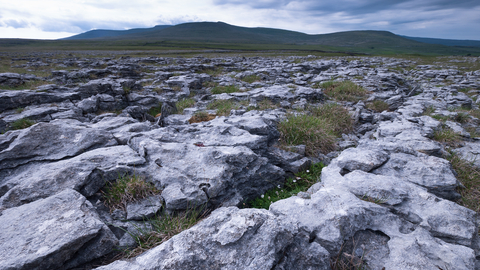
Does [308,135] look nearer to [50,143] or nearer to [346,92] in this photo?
[50,143]

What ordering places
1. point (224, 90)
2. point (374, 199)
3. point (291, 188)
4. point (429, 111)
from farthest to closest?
1. point (224, 90)
2. point (429, 111)
3. point (291, 188)
4. point (374, 199)

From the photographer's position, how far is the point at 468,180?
4.58 metres

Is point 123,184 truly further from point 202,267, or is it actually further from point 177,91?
point 177,91

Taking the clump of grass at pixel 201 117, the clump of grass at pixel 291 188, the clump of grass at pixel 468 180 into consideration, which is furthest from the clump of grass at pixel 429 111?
the clump of grass at pixel 201 117

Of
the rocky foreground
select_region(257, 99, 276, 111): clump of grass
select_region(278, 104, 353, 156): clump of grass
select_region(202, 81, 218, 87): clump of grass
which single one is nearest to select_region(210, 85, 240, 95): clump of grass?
select_region(202, 81, 218, 87): clump of grass

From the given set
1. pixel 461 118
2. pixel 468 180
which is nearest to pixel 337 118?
pixel 468 180

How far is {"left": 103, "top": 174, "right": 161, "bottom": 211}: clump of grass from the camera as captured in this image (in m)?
3.55

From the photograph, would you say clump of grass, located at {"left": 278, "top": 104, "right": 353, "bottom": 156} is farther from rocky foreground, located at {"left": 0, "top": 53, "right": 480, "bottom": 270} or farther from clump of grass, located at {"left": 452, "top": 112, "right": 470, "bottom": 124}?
clump of grass, located at {"left": 452, "top": 112, "right": 470, "bottom": 124}

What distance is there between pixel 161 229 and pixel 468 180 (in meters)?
5.88

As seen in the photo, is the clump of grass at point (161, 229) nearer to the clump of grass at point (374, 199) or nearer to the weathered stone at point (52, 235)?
the weathered stone at point (52, 235)

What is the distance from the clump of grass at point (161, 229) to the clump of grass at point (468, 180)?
4.71 meters

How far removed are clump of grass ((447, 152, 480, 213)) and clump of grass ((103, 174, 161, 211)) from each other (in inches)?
214

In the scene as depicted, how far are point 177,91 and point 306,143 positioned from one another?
34.2 feet

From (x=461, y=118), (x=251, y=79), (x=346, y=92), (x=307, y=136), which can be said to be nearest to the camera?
(x=307, y=136)
